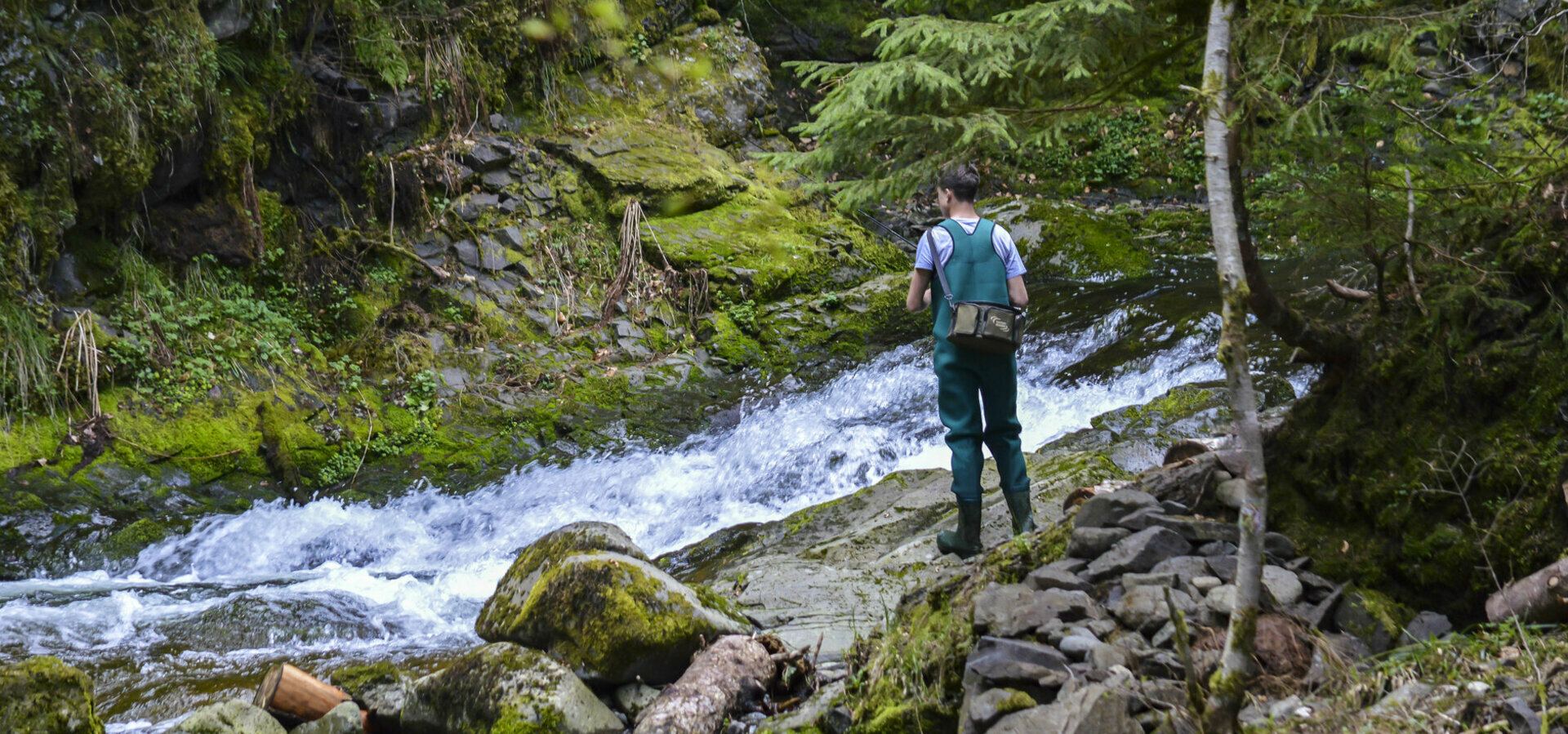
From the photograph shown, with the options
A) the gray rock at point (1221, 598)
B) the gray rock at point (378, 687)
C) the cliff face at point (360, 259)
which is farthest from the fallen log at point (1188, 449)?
the cliff face at point (360, 259)

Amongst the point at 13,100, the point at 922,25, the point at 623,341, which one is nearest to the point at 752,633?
the point at 922,25

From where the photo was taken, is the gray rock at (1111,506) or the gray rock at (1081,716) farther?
the gray rock at (1111,506)

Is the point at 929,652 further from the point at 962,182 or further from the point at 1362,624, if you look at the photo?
the point at 962,182

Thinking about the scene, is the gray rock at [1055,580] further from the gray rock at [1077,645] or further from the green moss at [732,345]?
the green moss at [732,345]

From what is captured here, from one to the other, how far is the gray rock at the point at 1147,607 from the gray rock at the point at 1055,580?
182mm

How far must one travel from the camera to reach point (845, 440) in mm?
7914

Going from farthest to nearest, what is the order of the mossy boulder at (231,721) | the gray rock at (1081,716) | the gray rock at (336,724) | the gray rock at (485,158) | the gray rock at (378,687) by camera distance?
the gray rock at (485,158) → the gray rock at (378,687) → the gray rock at (336,724) → the mossy boulder at (231,721) → the gray rock at (1081,716)

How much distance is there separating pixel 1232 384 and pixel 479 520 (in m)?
6.15

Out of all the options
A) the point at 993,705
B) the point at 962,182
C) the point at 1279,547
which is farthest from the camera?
the point at 962,182

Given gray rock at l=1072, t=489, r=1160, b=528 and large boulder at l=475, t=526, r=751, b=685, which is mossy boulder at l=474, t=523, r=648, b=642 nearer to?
→ large boulder at l=475, t=526, r=751, b=685

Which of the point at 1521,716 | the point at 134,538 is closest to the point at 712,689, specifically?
the point at 1521,716

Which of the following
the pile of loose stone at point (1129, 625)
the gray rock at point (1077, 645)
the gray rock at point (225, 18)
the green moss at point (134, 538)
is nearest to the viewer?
the pile of loose stone at point (1129, 625)

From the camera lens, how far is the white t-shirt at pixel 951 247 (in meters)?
4.36

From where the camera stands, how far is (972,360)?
4395 millimetres
